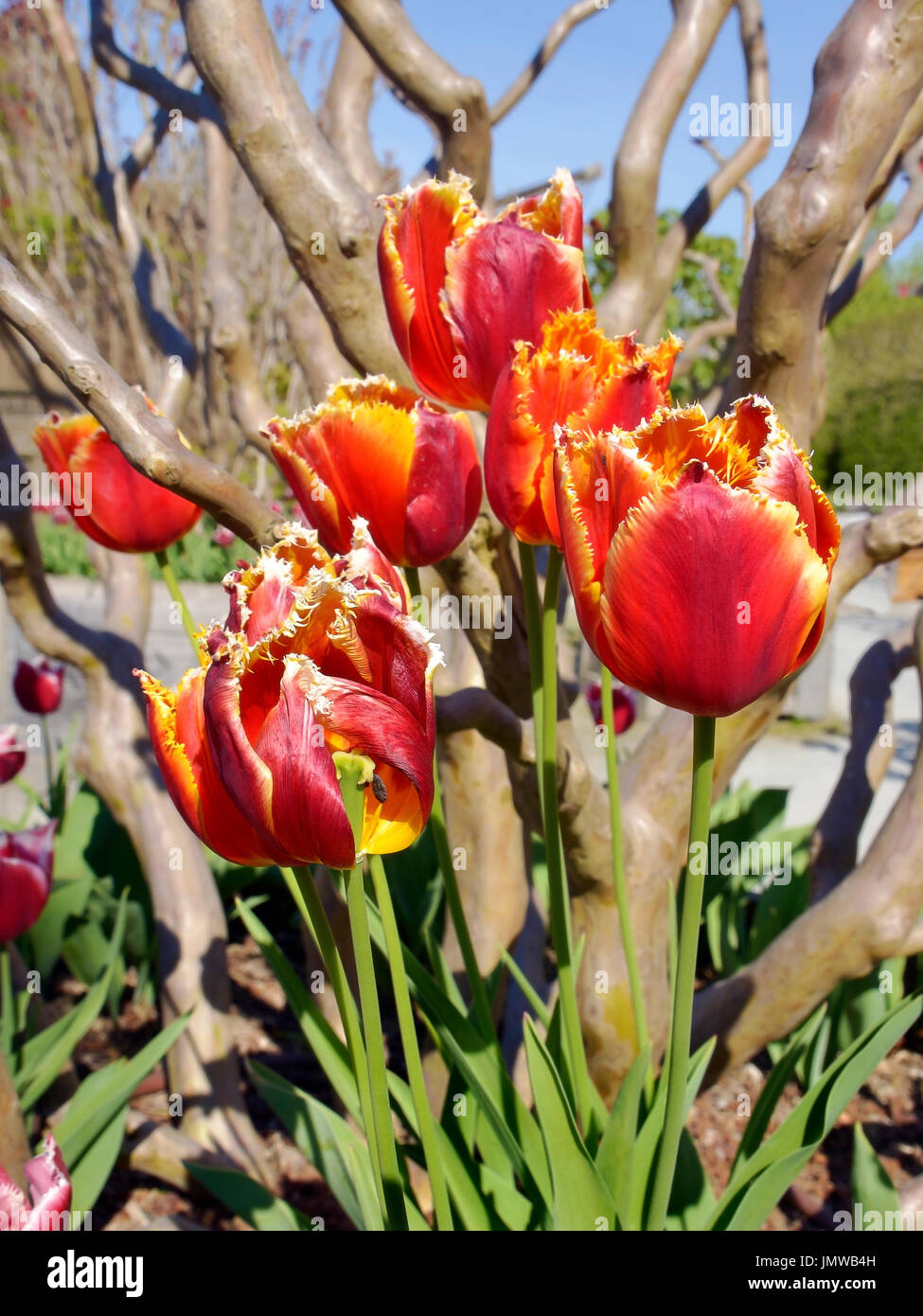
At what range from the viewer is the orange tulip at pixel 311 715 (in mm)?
630

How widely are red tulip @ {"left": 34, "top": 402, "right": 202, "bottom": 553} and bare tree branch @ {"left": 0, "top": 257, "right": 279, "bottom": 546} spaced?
328 millimetres

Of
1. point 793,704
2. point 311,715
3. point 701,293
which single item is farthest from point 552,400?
point 701,293

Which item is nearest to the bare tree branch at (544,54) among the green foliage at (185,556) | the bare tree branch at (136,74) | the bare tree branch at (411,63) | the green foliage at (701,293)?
the bare tree branch at (136,74)

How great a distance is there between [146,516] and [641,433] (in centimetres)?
75

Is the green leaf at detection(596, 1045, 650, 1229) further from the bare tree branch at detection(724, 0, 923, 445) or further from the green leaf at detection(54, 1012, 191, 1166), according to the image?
the bare tree branch at detection(724, 0, 923, 445)

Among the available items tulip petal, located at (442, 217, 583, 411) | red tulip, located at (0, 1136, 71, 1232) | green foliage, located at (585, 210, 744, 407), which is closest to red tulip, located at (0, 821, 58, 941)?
red tulip, located at (0, 1136, 71, 1232)

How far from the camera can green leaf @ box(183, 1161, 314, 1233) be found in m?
1.31

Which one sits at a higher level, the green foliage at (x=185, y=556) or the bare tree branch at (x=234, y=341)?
the bare tree branch at (x=234, y=341)

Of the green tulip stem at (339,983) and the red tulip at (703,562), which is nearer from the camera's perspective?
the red tulip at (703,562)

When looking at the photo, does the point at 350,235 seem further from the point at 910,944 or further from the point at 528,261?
the point at 910,944

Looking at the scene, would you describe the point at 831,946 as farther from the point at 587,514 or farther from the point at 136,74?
the point at 136,74

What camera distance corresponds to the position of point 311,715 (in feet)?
2.06

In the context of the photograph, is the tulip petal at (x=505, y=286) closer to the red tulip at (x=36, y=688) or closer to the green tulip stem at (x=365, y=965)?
the green tulip stem at (x=365, y=965)
